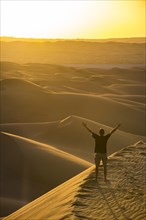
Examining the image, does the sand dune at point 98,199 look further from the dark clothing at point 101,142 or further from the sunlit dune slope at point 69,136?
the sunlit dune slope at point 69,136

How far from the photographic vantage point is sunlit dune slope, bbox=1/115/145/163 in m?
22.0

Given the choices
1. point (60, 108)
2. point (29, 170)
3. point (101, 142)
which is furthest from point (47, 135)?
point (101, 142)

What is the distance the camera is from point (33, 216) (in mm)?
9164

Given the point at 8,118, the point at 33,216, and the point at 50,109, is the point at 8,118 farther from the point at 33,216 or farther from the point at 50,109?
the point at 33,216

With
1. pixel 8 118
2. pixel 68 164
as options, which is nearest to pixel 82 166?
pixel 68 164

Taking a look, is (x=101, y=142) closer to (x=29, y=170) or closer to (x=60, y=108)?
(x=29, y=170)

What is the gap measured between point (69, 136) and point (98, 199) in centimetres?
1421

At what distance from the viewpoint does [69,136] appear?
23.5m

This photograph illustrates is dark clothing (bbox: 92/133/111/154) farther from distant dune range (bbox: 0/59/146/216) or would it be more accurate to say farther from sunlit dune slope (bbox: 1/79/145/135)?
sunlit dune slope (bbox: 1/79/145/135)

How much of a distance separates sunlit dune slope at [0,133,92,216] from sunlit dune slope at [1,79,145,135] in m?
14.0

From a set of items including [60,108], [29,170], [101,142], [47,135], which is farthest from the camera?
[60,108]

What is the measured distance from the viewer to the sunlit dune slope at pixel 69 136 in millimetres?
21995

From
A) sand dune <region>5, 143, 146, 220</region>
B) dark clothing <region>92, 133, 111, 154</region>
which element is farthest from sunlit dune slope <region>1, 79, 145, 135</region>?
dark clothing <region>92, 133, 111, 154</region>

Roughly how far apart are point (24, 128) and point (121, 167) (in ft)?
45.4
